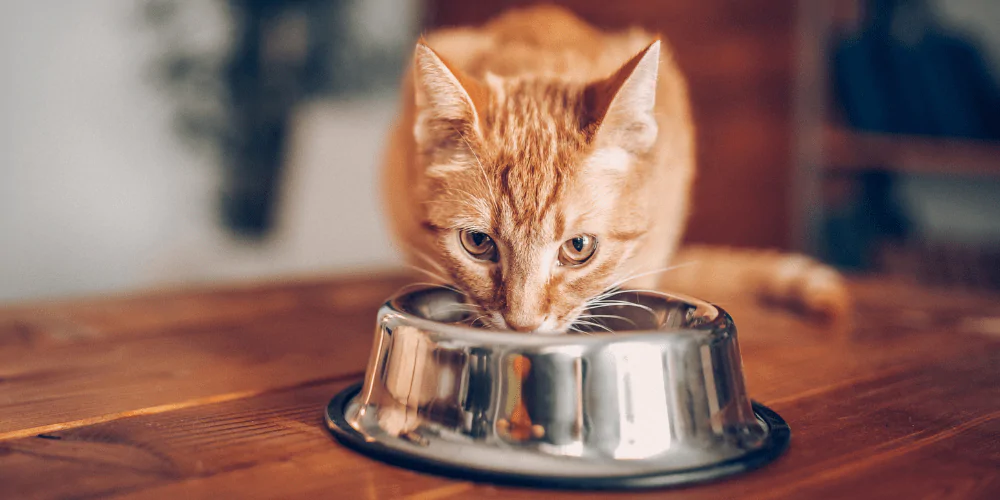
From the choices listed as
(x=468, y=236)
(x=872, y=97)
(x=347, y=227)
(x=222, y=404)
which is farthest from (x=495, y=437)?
(x=347, y=227)

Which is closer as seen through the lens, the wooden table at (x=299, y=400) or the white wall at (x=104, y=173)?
the wooden table at (x=299, y=400)

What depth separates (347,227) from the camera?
3.93 metres

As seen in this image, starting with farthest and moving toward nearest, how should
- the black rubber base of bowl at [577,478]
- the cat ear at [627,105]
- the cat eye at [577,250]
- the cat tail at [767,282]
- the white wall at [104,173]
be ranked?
the white wall at [104,173] → the cat tail at [767,282] → the cat eye at [577,250] → the cat ear at [627,105] → the black rubber base of bowl at [577,478]

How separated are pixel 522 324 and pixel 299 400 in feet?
1.06

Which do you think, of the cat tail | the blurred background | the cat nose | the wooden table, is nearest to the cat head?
the cat nose

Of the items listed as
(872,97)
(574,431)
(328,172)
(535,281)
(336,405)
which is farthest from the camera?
(328,172)

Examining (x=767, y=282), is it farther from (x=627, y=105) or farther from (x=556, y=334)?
(x=556, y=334)

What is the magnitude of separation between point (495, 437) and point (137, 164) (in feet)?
9.93

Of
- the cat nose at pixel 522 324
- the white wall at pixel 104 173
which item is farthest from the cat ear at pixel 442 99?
the white wall at pixel 104 173

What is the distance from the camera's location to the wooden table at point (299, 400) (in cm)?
69

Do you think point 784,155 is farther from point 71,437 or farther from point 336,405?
point 71,437

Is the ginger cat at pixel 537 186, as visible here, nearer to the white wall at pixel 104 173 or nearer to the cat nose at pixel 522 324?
the cat nose at pixel 522 324

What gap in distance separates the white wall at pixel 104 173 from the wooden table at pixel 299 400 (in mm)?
1832

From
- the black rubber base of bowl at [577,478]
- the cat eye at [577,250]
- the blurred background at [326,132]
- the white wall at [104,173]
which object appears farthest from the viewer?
the white wall at [104,173]
